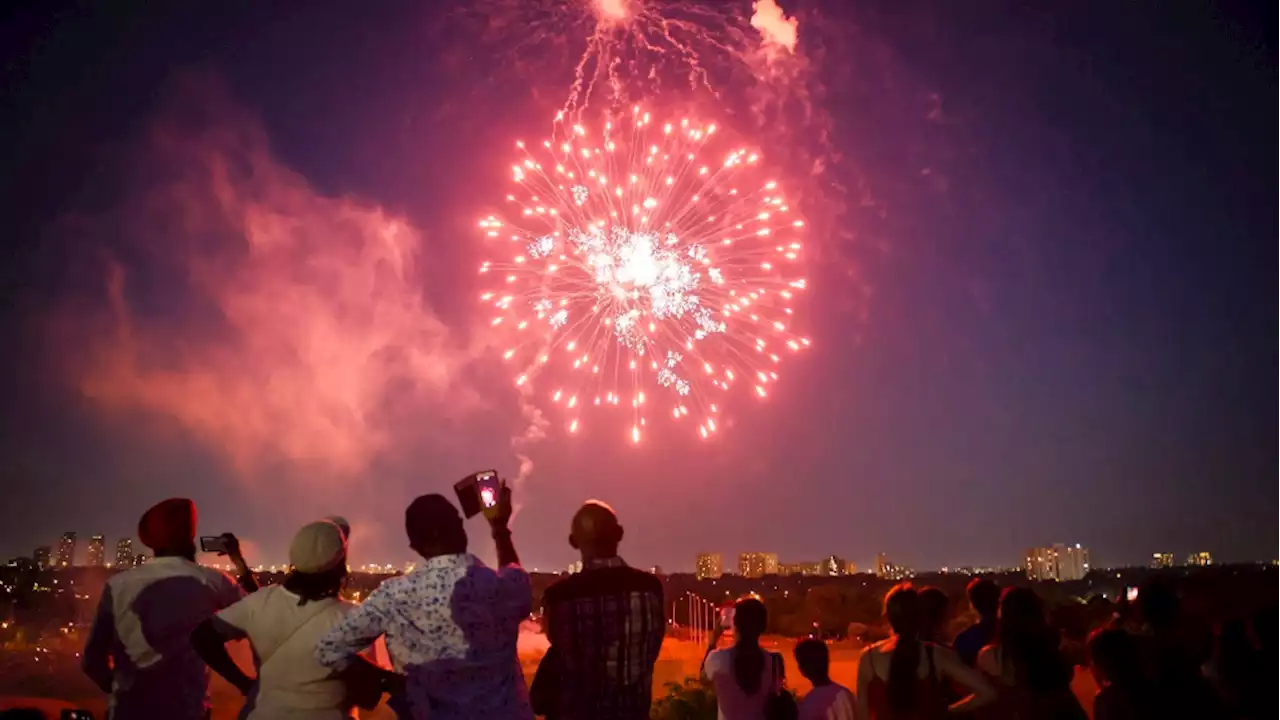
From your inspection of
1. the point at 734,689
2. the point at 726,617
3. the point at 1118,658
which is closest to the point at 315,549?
the point at 734,689

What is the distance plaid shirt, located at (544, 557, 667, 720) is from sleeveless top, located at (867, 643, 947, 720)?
169cm

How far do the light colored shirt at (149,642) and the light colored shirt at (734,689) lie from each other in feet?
10.3

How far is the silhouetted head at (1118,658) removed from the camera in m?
5.95

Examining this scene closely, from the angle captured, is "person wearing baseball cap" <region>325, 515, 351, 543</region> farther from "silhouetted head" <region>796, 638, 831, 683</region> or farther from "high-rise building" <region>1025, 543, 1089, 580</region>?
"high-rise building" <region>1025, 543, 1089, 580</region>

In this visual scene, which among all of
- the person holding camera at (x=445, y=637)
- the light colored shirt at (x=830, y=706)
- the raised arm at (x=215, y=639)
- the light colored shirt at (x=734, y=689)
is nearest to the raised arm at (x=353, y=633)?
the person holding camera at (x=445, y=637)

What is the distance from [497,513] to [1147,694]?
413 centimetres

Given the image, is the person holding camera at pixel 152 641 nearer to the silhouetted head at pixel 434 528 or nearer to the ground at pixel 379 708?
the silhouetted head at pixel 434 528

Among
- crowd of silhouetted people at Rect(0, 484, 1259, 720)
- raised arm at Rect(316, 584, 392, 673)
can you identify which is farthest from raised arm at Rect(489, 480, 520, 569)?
raised arm at Rect(316, 584, 392, 673)

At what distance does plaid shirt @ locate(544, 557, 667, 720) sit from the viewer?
484 cm

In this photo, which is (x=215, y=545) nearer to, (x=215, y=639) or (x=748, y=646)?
(x=215, y=639)

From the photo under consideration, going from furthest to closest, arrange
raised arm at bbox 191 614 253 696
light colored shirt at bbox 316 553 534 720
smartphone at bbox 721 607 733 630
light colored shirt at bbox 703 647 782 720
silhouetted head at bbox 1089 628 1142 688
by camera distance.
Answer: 1. smartphone at bbox 721 607 733 630
2. light colored shirt at bbox 703 647 782 720
3. silhouetted head at bbox 1089 628 1142 688
4. raised arm at bbox 191 614 253 696
5. light colored shirt at bbox 316 553 534 720

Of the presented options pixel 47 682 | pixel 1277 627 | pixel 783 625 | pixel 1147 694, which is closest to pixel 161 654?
pixel 1147 694

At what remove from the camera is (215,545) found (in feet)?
19.8

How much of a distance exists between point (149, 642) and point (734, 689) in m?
3.50
